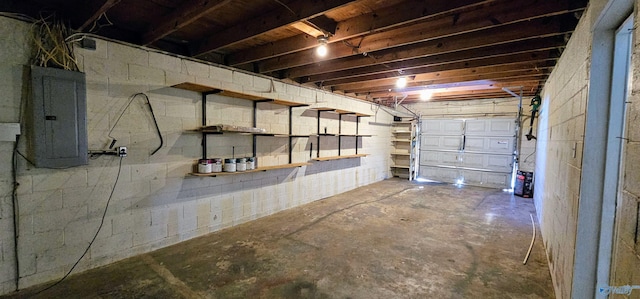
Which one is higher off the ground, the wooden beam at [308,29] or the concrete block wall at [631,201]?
the wooden beam at [308,29]

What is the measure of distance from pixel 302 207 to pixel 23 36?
3960 millimetres

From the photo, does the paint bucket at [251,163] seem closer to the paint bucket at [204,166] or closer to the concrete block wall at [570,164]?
the paint bucket at [204,166]

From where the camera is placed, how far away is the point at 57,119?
2.33m

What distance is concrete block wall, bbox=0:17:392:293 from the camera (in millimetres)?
2275

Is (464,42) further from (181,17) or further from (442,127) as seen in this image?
(442,127)

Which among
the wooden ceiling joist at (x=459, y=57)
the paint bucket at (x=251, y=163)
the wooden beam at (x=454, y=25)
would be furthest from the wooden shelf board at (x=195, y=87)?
the wooden ceiling joist at (x=459, y=57)

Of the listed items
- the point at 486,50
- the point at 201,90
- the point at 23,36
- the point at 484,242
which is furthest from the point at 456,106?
the point at 23,36

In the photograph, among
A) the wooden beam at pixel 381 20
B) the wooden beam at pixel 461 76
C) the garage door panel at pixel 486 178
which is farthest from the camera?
the garage door panel at pixel 486 178

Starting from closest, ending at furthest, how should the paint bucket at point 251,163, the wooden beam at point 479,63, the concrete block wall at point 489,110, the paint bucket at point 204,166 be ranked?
the paint bucket at point 204,166, the wooden beam at point 479,63, the paint bucket at point 251,163, the concrete block wall at point 489,110

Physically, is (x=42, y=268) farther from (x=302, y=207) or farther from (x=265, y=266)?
(x=302, y=207)

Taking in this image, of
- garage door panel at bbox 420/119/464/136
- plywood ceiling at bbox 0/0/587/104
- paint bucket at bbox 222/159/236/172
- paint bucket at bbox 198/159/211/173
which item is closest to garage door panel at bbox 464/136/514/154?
garage door panel at bbox 420/119/464/136

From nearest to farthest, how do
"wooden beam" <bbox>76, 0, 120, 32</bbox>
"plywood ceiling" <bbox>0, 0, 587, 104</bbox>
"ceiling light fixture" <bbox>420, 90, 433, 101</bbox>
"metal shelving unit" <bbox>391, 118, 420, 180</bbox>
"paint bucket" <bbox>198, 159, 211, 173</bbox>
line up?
"wooden beam" <bbox>76, 0, 120, 32</bbox>, "plywood ceiling" <bbox>0, 0, 587, 104</bbox>, "paint bucket" <bbox>198, 159, 211, 173</bbox>, "ceiling light fixture" <bbox>420, 90, 433, 101</bbox>, "metal shelving unit" <bbox>391, 118, 420, 180</bbox>

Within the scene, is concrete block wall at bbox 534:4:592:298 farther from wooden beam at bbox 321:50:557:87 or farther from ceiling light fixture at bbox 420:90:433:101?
ceiling light fixture at bbox 420:90:433:101

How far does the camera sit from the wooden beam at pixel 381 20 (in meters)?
2.15
